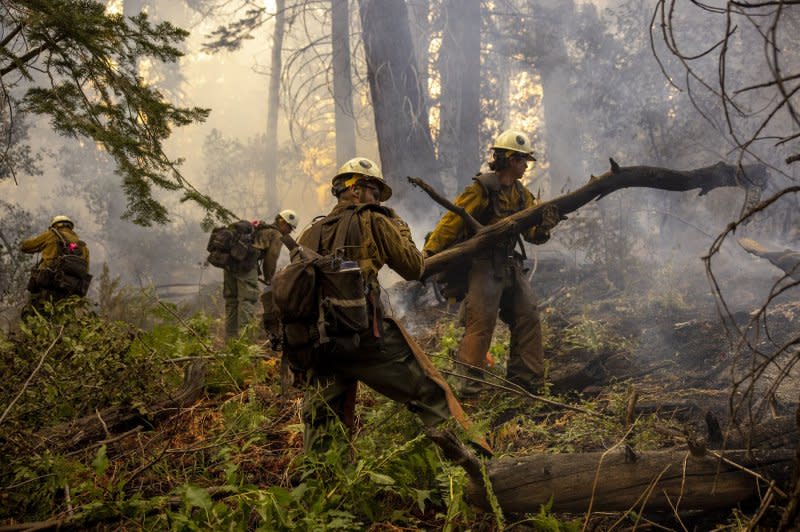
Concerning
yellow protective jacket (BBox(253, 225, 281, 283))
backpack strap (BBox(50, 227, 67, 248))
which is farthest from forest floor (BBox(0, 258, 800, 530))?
backpack strap (BBox(50, 227, 67, 248))

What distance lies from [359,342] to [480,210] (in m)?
2.62

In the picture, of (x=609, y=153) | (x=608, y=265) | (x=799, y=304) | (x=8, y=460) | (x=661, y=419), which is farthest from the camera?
(x=609, y=153)

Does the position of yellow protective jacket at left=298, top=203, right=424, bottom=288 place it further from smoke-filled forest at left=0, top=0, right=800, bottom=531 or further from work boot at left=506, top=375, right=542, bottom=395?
work boot at left=506, top=375, right=542, bottom=395

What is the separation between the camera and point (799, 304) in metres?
6.70

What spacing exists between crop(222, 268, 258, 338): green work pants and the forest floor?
8.69 ft

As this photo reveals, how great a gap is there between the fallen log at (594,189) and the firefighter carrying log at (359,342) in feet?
5.58

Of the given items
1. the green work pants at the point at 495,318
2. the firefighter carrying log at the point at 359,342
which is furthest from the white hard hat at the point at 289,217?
the firefighter carrying log at the point at 359,342

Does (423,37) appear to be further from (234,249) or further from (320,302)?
(320,302)

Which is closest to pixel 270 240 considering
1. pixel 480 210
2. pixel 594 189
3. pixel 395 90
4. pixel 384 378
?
pixel 395 90

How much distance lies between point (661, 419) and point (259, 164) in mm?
29912

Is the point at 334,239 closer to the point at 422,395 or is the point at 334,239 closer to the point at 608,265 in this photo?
the point at 422,395

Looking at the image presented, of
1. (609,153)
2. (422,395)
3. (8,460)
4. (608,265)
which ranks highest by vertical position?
(609,153)

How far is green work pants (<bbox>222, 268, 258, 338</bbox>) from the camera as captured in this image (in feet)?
28.9

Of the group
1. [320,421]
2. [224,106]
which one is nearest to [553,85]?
[320,421]
